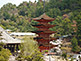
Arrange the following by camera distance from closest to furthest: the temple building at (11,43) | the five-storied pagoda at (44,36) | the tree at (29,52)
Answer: the tree at (29,52) → the temple building at (11,43) → the five-storied pagoda at (44,36)

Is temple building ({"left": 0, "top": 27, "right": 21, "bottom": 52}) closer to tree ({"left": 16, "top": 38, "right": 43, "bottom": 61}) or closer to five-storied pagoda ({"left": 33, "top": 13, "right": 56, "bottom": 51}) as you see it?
tree ({"left": 16, "top": 38, "right": 43, "bottom": 61})

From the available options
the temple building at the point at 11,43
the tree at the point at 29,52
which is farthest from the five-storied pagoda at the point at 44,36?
the tree at the point at 29,52

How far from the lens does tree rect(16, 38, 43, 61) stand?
23.7m

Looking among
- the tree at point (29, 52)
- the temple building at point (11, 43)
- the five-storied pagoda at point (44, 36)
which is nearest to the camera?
the tree at point (29, 52)

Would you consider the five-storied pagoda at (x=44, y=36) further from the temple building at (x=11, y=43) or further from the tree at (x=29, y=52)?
the tree at (x=29, y=52)

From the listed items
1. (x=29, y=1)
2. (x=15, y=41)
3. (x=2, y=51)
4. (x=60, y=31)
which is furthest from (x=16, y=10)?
(x=2, y=51)

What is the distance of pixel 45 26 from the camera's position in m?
41.6

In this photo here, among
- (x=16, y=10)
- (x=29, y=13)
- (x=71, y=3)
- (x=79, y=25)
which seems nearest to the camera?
(x=79, y=25)

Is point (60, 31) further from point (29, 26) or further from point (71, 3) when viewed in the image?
point (71, 3)

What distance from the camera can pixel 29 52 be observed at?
27844 millimetres

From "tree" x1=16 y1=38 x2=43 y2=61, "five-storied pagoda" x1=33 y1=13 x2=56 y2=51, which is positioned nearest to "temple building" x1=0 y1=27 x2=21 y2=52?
"tree" x1=16 y1=38 x2=43 y2=61

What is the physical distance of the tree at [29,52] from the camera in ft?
77.8

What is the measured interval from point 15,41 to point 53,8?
65480 millimetres

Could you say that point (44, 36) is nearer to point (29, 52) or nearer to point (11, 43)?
point (11, 43)
